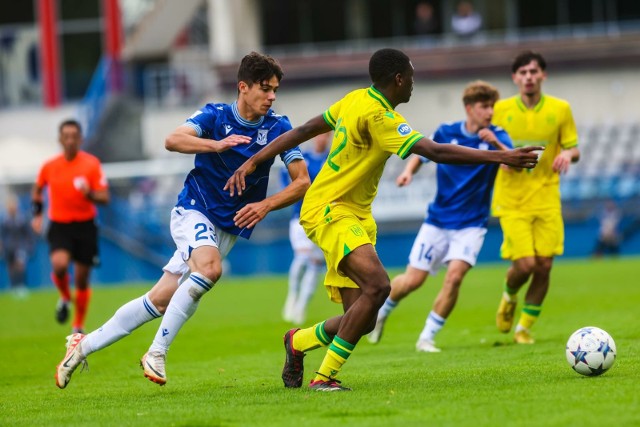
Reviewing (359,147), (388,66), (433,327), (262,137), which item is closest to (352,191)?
(359,147)

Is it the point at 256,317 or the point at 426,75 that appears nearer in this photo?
the point at 256,317

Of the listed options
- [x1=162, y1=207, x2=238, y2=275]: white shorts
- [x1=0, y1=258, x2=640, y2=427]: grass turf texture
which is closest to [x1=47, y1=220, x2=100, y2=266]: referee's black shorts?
[x1=0, y1=258, x2=640, y2=427]: grass turf texture

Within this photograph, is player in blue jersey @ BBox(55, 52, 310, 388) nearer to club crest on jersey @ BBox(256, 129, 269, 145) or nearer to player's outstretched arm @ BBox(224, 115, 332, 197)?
club crest on jersey @ BBox(256, 129, 269, 145)

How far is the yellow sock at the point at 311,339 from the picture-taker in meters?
8.40

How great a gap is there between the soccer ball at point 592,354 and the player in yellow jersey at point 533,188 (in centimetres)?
323

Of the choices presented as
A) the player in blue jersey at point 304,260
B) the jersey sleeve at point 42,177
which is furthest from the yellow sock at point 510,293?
the jersey sleeve at point 42,177

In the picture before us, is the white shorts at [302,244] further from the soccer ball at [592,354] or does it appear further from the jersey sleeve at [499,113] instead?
the soccer ball at [592,354]

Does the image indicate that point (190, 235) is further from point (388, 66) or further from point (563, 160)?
point (563, 160)

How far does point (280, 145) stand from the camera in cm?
843

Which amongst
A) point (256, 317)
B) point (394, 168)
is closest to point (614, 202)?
point (394, 168)

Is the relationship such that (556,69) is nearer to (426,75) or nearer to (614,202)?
(426,75)

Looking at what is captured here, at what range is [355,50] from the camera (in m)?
38.5

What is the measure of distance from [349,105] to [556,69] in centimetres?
2922

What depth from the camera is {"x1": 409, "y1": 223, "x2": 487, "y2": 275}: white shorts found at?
38.2 feet
